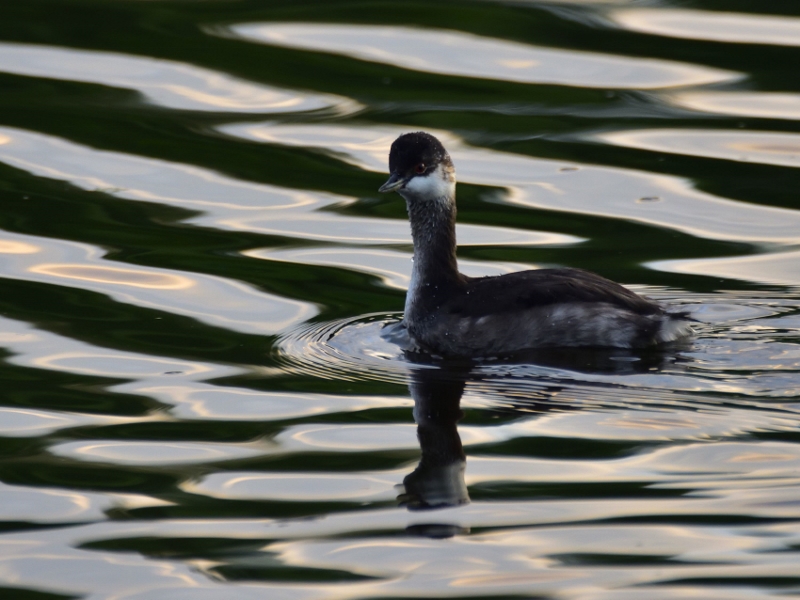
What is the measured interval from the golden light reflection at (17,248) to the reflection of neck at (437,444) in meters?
3.59

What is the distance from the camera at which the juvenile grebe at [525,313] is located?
28.4 feet

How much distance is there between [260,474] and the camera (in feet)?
22.5

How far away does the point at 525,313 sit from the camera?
8.75 metres

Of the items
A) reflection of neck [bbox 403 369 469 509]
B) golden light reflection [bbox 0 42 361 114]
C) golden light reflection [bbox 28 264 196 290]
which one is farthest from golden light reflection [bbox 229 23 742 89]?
reflection of neck [bbox 403 369 469 509]

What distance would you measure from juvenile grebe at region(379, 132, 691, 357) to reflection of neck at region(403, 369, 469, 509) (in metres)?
0.50

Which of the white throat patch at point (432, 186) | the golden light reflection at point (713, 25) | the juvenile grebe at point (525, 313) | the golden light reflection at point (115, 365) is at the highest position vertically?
the golden light reflection at point (713, 25)

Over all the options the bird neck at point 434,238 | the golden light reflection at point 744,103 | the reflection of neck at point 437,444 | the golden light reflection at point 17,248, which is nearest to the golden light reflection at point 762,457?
the reflection of neck at point 437,444

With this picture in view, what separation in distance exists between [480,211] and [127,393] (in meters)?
4.45

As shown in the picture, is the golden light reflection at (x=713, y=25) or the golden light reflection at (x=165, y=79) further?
the golden light reflection at (x=713, y=25)

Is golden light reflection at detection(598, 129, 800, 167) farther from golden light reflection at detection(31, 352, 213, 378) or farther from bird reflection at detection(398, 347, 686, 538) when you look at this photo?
golden light reflection at detection(31, 352, 213, 378)

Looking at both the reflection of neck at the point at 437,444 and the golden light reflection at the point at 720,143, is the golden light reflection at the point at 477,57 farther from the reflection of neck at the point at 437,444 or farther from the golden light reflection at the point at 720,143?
the reflection of neck at the point at 437,444

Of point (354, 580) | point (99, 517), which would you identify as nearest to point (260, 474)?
point (99, 517)

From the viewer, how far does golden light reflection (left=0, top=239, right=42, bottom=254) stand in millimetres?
10625

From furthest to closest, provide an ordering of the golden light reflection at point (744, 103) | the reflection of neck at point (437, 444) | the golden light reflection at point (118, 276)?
the golden light reflection at point (744, 103)
the golden light reflection at point (118, 276)
the reflection of neck at point (437, 444)
